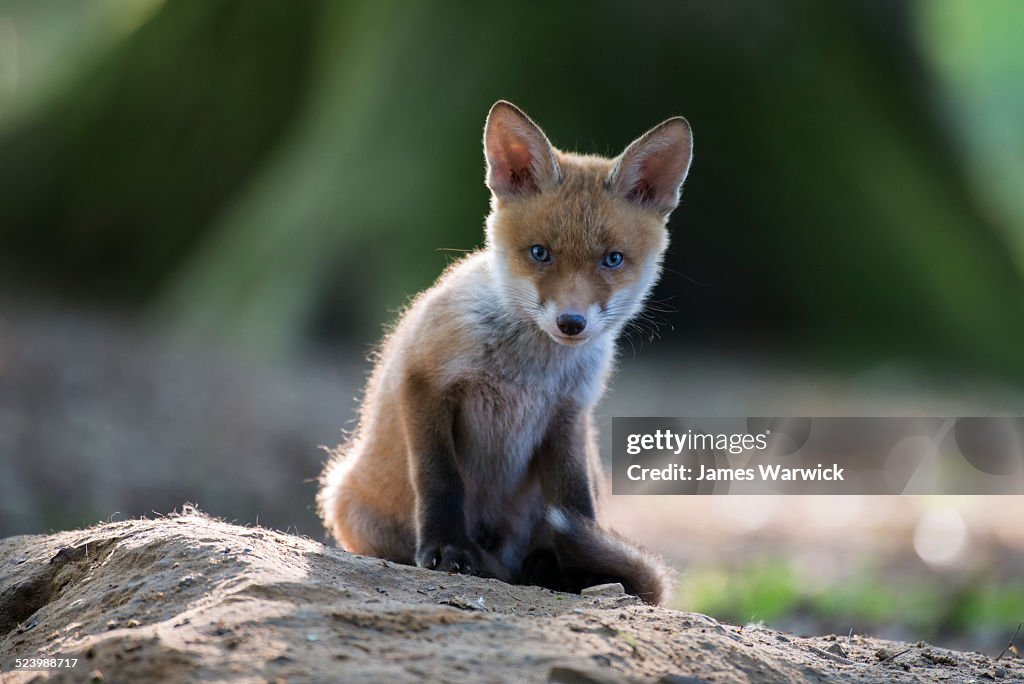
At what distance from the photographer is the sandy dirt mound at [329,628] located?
269 centimetres

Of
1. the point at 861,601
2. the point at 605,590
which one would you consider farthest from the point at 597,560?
the point at 861,601

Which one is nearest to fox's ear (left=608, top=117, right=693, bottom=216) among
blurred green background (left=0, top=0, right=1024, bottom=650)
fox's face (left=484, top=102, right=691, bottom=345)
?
fox's face (left=484, top=102, right=691, bottom=345)

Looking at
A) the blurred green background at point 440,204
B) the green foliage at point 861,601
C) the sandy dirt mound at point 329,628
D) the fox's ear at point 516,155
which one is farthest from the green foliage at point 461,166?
the sandy dirt mound at point 329,628

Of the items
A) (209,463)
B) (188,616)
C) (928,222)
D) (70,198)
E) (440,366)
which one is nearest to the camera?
(188,616)

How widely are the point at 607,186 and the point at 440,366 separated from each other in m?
1.12

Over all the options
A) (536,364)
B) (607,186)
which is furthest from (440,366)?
(607,186)

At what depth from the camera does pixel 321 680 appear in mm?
2539

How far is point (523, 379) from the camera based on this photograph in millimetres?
4688

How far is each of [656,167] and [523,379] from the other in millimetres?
1177

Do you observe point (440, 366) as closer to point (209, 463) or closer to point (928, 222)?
point (209, 463)

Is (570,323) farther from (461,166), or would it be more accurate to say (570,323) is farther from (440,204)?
(461,166)

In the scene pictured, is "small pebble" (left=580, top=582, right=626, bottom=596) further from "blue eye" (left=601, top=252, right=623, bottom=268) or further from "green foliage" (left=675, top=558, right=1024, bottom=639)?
"green foliage" (left=675, top=558, right=1024, bottom=639)

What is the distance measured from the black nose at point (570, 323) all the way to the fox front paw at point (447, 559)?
1.01m

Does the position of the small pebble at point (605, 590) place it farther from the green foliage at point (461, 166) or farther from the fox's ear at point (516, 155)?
the green foliage at point (461, 166)
